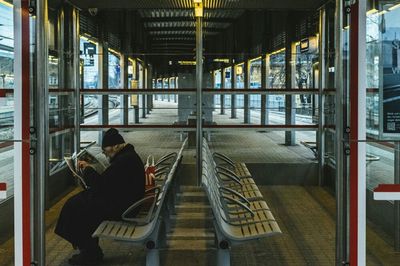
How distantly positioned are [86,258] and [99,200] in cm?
56

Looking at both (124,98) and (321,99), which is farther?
(124,98)

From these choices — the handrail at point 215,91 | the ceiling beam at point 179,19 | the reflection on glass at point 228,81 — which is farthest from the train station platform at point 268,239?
the ceiling beam at point 179,19

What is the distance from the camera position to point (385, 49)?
14.9 ft

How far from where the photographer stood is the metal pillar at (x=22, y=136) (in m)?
3.31

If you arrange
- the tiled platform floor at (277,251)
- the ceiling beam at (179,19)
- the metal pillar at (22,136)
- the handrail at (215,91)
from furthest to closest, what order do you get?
the ceiling beam at (179,19)
the handrail at (215,91)
the tiled platform floor at (277,251)
the metal pillar at (22,136)

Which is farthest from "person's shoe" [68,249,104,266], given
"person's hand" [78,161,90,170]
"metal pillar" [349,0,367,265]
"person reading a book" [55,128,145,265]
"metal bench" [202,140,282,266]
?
"metal pillar" [349,0,367,265]

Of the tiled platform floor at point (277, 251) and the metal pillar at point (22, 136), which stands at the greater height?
the metal pillar at point (22, 136)

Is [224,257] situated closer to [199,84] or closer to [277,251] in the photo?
[277,251]

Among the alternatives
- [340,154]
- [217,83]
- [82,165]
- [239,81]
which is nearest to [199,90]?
[217,83]

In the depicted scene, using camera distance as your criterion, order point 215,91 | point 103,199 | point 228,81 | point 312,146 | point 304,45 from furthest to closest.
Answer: point 304,45 < point 228,81 < point 312,146 < point 215,91 < point 103,199

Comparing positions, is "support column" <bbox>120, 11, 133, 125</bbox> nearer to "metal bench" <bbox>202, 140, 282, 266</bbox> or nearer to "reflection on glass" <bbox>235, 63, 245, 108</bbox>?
"reflection on glass" <bbox>235, 63, 245, 108</bbox>

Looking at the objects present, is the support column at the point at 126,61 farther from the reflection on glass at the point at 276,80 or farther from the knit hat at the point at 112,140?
the knit hat at the point at 112,140

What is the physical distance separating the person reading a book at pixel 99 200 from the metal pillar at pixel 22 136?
1.63 metres

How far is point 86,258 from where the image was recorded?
206 inches
